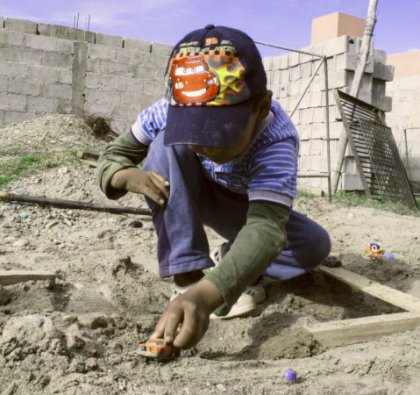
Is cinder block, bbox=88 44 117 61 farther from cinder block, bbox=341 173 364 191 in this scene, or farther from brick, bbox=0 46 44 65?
cinder block, bbox=341 173 364 191

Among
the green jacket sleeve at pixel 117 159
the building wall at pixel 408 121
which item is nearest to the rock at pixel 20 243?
the green jacket sleeve at pixel 117 159

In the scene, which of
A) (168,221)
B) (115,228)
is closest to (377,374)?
(168,221)

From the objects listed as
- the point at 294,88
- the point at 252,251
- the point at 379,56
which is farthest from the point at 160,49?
the point at 252,251

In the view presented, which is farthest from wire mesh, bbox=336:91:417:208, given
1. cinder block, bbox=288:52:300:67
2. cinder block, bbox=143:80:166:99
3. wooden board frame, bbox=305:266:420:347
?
wooden board frame, bbox=305:266:420:347

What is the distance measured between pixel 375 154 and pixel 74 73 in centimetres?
440

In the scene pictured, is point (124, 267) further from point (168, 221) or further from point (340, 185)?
point (340, 185)

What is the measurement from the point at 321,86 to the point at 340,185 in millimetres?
1306

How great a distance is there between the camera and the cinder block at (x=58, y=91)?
7.63 m

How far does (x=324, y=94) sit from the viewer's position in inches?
263

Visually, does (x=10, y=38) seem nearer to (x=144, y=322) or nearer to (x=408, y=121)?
(x=144, y=322)

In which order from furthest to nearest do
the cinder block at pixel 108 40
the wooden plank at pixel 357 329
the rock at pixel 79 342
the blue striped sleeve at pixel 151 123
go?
the cinder block at pixel 108 40
the blue striped sleeve at pixel 151 123
the wooden plank at pixel 357 329
the rock at pixel 79 342

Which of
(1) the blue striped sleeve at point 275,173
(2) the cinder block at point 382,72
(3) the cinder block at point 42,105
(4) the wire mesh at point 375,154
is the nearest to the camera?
(1) the blue striped sleeve at point 275,173

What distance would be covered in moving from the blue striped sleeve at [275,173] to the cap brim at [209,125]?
0.23 m

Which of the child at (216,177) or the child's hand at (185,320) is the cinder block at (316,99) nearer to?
the child at (216,177)
